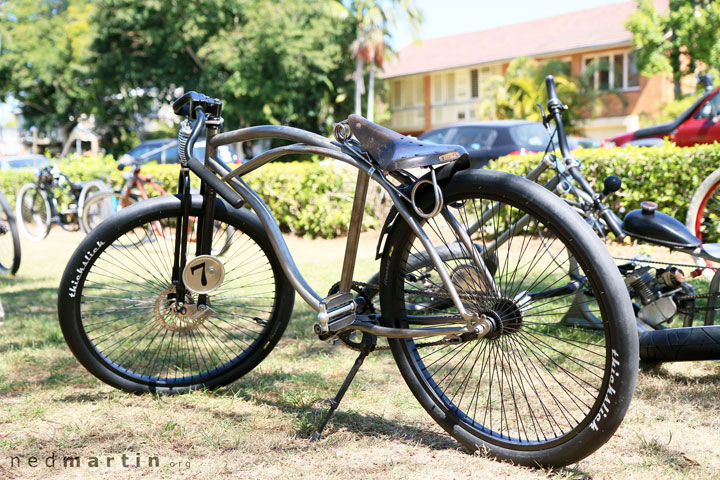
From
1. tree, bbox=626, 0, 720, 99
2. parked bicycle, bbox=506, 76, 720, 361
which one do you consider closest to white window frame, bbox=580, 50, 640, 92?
tree, bbox=626, 0, 720, 99

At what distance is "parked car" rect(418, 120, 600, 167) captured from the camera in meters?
11.4

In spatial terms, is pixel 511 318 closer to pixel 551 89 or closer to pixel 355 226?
pixel 355 226

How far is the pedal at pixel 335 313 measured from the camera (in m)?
2.77

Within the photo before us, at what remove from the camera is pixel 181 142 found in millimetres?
3293

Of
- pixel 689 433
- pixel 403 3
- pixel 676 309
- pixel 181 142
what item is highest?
pixel 403 3

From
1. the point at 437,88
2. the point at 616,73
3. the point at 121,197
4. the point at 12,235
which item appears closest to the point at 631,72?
the point at 616,73

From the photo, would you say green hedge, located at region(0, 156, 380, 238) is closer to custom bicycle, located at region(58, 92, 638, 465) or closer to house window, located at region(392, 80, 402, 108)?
custom bicycle, located at region(58, 92, 638, 465)

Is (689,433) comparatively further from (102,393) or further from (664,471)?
(102,393)

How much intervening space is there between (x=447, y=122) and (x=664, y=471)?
133ft

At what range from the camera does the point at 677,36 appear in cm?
2477

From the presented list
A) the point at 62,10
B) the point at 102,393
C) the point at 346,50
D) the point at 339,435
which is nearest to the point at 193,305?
the point at 102,393

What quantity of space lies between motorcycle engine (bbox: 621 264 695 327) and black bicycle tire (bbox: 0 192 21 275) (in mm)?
5456

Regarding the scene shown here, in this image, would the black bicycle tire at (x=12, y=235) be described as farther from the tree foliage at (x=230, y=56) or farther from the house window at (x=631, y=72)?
the house window at (x=631, y=72)

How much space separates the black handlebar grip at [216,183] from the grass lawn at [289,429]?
0.90m
